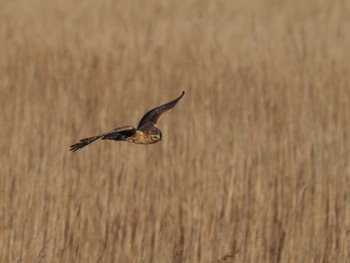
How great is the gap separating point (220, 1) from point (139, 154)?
4.18 metres

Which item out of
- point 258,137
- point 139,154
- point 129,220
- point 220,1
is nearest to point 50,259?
point 129,220

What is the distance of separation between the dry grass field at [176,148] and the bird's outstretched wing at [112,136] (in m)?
1.07

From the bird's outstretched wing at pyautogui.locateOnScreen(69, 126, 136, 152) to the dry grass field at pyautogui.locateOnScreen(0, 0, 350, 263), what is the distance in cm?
107

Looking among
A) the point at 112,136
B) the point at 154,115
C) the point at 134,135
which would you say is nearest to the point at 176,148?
the point at 154,115

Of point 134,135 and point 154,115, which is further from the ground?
point 154,115

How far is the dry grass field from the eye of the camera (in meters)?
5.00

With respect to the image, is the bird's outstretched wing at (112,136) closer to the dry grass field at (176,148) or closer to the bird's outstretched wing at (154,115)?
the bird's outstretched wing at (154,115)

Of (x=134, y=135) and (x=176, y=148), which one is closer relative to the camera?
(x=134, y=135)

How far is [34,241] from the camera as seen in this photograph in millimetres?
4832

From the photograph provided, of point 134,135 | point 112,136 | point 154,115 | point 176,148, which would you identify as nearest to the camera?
point 112,136

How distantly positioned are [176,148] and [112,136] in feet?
6.56

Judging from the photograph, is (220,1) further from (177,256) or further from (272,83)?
(177,256)

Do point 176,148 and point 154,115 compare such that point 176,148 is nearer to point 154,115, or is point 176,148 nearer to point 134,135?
point 154,115

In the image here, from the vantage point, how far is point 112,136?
11.9ft
